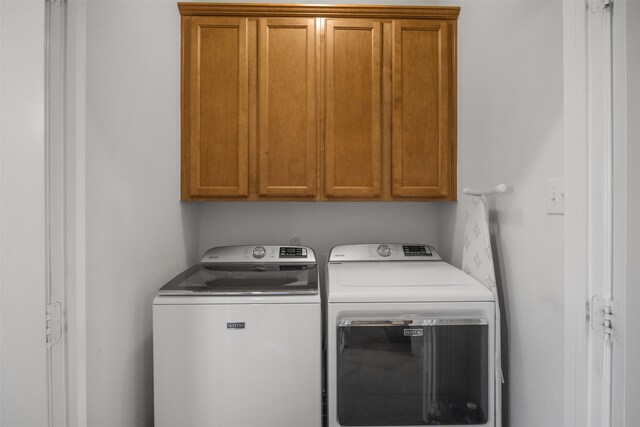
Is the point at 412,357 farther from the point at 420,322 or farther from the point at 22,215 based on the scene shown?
the point at 22,215

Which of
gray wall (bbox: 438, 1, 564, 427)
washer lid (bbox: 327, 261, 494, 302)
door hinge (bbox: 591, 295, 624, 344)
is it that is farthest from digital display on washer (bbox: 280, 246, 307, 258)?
door hinge (bbox: 591, 295, 624, 344)

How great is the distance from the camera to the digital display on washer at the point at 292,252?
Result: 5.64ft

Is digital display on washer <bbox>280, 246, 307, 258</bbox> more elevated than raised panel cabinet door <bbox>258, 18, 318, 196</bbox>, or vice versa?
raised panel cabinet door <bbox>258, 18, 318, 196</bbox>

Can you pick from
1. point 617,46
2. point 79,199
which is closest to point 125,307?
point 79,199

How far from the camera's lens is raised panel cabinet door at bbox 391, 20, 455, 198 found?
1.62m

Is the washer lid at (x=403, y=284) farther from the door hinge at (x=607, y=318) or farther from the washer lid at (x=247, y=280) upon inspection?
the door hinge at (x=607, y=318)

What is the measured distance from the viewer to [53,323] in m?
0.76

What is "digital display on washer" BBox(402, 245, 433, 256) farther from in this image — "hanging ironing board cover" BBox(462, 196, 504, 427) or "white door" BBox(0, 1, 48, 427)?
"white door" BBox(0, 1, 48, 427)

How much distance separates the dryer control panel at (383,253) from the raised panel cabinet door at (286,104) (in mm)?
421

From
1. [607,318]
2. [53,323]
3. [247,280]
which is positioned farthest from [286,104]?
[607,318]

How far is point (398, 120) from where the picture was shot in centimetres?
162

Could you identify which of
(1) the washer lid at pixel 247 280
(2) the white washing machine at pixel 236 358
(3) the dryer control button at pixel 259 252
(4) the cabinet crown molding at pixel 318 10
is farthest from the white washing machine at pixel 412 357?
(4) the cabinet crown molding at pixel 318 10

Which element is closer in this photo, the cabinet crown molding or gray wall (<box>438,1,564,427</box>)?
gray wall (<box>438,1,564,427</box>)

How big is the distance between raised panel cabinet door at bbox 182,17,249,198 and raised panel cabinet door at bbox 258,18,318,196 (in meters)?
0.10
